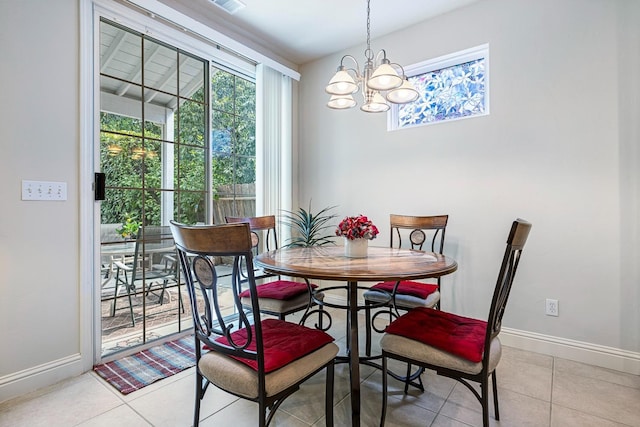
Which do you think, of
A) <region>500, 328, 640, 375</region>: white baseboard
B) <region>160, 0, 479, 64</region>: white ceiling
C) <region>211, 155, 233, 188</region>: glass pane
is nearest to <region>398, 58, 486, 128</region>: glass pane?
<region>160, 0, 479, 64</region>: white ceiling

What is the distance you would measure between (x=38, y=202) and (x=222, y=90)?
5.83ft

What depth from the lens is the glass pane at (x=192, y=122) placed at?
269cm

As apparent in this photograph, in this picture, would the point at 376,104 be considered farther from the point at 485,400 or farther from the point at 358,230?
the point at 485,400

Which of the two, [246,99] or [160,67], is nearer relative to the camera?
[160,67]

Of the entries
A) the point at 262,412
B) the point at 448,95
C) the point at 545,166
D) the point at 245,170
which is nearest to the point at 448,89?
the point at 448,95

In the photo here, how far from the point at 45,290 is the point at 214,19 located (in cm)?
251

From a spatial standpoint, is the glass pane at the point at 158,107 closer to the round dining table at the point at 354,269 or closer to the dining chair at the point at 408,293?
the round dining table at the point at 354,269

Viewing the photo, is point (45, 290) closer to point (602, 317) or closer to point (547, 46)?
point (602, 317)

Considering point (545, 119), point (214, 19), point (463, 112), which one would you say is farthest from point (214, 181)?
point (545, 119)

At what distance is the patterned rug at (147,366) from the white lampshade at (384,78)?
2.22m

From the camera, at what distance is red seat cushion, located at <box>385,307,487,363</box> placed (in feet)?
4.40

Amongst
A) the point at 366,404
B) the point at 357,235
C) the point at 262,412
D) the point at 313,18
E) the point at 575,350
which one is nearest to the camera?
the point at 262,412

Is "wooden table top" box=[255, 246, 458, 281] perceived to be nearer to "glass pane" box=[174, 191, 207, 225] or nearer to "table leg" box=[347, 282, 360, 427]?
"table leg" box=[347, 282, 360, 427]

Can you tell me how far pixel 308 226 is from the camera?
337 cm
